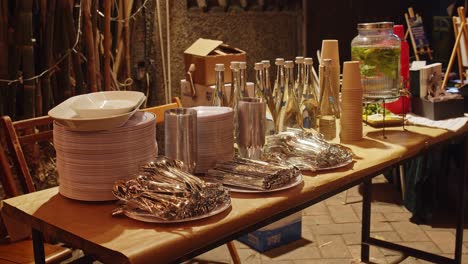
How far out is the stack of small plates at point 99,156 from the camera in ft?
4.82

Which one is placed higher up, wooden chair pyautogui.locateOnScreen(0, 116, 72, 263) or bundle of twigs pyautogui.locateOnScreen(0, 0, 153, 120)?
bundle of twigs pyautogui.locateOnScreen(0, 0, 153, 120)

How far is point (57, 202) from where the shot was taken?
155 cm

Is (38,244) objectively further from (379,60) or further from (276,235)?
(276,235)

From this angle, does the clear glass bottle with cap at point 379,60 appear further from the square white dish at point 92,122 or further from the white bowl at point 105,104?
the square white dish at point 92,122

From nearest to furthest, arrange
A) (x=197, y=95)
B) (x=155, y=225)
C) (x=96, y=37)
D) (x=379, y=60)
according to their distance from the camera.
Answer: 1. (x=155, y=225)
2. (x=379, y=60)
3. (x=197, y=95)
4. (x=96, y=37)

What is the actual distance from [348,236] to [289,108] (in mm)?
1587

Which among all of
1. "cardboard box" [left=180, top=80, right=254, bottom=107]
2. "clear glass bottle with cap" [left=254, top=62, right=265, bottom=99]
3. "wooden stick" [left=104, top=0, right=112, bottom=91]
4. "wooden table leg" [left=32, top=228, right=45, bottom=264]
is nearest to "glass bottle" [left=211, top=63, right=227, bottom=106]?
"clear glass bottle with cap" [left=254, top=62, right=265, bottom=99]

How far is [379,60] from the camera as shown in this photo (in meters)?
2.32

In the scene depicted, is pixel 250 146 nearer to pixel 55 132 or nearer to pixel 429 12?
pixel 55 132

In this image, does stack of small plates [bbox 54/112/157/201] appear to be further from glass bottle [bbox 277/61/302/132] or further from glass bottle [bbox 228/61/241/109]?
glass bottle [bbox 277/61/302/132]

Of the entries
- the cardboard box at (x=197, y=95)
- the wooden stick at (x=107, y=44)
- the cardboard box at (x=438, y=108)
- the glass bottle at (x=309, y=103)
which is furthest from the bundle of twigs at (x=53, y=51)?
the cardboard box at (x=438, y=108)

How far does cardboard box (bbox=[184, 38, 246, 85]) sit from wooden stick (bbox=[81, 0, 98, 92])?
0.63m

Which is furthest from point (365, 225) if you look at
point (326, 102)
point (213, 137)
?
point (213, 137)

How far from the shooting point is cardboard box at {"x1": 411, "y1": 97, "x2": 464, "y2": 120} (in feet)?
8.33
